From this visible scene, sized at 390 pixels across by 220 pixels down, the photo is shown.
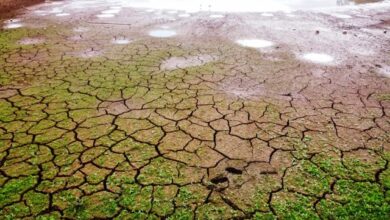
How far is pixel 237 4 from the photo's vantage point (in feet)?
36.0

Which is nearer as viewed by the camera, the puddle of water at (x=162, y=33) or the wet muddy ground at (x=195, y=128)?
the wet muddy ground at (x=195, y=128)

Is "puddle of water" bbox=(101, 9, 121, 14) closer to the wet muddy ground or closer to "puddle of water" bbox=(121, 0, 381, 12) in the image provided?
"puddle of water" bbox=(121, 0, 381, 12)

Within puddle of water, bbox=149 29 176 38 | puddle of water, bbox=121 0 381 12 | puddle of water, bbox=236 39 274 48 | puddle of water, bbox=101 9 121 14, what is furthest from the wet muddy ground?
puddle of water, bbox=121 0 381 12

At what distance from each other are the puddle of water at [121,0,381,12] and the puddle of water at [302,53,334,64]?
484cm

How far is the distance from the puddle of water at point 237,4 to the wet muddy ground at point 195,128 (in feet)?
13.1

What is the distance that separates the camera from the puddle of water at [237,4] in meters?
10.1

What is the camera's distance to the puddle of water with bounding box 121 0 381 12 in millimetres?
10117

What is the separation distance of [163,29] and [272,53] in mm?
3037

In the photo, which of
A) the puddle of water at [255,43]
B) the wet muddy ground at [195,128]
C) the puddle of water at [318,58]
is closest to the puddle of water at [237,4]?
the puddle of water at [255,43]

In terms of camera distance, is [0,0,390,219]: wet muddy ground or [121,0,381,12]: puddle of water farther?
[121,0,381,12]: puddle of water

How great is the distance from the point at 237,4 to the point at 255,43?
5291mm

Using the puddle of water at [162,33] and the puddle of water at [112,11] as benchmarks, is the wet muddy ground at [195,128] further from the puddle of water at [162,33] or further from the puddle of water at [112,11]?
the puddle of water at [112,11]

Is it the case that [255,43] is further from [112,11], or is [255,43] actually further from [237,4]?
[112,11]

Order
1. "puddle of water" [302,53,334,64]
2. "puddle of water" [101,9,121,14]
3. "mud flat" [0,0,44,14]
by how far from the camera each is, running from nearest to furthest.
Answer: "puddle of water" [302,53,334,64], "puddle of water" [101,9,121,14], "mud flat" [0,0,44,14]
